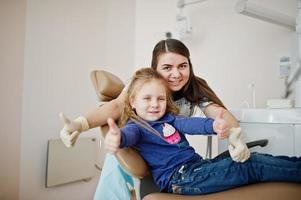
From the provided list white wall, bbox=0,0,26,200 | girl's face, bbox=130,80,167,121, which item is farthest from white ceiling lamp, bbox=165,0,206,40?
girl's face, bbox=130,80,167,121

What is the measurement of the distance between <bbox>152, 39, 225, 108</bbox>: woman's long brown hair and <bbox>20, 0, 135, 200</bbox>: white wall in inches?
35.8

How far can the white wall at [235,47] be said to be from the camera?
70.1 inches

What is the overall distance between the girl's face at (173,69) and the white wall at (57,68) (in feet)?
3.12

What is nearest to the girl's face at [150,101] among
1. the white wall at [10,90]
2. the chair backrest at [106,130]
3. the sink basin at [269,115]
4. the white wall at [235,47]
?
the chair backrest at [106,130]

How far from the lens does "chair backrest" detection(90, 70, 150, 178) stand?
0.84 metres

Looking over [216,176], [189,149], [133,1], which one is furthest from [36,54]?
[216,176]

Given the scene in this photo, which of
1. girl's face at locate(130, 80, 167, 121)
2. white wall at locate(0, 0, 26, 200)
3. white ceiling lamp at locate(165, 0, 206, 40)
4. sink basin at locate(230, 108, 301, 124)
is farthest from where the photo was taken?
white ceiling lamp at locate(165, 0, 206, 40)

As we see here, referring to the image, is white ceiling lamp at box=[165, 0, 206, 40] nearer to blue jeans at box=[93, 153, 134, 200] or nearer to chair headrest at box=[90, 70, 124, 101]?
chair headrest at box=[90, 70, 124, 101]

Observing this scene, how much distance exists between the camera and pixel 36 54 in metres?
1.70

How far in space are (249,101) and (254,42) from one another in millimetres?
397

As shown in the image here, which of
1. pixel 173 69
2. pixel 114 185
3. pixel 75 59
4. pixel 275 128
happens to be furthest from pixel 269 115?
pixel 75 59

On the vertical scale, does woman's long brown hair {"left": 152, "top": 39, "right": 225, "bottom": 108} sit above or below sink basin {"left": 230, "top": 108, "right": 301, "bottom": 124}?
above

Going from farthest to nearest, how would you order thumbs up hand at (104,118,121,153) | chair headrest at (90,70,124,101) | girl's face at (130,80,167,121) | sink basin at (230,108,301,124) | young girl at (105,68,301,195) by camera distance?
1. sink basin at (230,108,301,124)
2. chair headrest at (90,70,124,101)
3. girl's face at (130,80,167,121)
4. young girl at (105,68,301,195)
5. thumbs up hand at (104,118,121,153)

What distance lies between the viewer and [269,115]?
1322 mm
